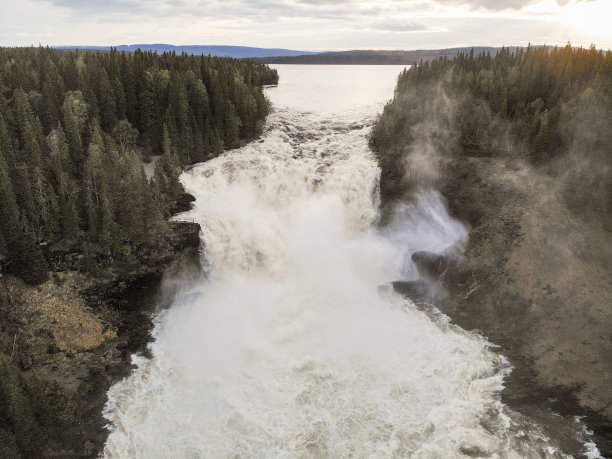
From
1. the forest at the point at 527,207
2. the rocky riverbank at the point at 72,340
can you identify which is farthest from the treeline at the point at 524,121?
the rocky riverbank at the point at 72,340

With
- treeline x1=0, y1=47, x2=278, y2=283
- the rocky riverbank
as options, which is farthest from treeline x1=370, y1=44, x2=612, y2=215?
the rocky riverbank

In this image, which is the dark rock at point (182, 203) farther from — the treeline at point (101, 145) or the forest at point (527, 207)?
the forest at point (527, 207)

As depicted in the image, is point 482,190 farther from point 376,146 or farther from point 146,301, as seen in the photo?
point 146,301

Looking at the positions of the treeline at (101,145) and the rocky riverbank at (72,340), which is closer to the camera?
the rocky riverbank at (72,340)

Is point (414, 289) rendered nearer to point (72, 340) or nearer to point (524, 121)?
point (524, 121)

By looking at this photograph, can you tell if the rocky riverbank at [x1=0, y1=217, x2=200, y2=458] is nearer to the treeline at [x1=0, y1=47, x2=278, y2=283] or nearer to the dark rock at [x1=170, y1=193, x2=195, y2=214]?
the treeline at [x1=0, y1=47, x2=278, y2=283]
